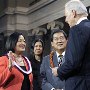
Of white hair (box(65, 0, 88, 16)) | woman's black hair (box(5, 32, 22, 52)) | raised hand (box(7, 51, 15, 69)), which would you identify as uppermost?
white hair (box(65, 0, 88, 16))

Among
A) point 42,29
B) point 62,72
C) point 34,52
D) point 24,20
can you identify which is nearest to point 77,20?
point 62,72

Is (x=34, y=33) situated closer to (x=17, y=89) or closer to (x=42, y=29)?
(x=42, y=29)

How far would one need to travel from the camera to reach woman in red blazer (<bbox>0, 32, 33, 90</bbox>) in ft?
13.1

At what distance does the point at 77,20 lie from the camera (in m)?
2.96

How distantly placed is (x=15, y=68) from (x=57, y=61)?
0.56m

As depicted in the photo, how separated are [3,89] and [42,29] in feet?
31.2

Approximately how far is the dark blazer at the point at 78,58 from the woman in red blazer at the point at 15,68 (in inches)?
50.2

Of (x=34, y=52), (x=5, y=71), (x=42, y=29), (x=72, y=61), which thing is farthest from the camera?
(x=42, y=29)

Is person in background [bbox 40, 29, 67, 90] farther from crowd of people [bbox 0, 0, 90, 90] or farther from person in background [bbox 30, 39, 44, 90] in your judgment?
person in background [bbox 30, 39, 44, 90]

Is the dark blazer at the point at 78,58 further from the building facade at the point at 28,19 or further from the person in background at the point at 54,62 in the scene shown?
the building facade at the point at 28,19

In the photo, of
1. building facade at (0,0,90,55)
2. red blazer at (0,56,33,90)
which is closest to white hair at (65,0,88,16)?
red blazer at (0,56,33,90)

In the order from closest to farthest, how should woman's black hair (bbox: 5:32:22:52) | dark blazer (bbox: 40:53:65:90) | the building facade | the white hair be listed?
the white hair, dark blazer (bbox: 40:53:65:90), woman's black hair (bbox: 5:32:22:52), the building facade

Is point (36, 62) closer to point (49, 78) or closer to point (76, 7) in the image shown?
point (49, 78)

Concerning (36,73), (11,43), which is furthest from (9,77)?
(36,73)
